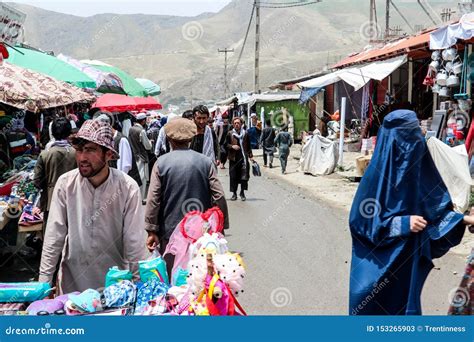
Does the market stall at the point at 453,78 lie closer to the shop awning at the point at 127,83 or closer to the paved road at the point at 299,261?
the paved road at the point at 299,261

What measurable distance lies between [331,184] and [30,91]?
366 inches

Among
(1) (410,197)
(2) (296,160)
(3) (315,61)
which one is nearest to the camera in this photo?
(1) (410,197)

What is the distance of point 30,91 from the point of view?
786 cm

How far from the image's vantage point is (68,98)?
29.8ft

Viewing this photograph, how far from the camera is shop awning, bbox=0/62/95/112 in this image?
24.5ft

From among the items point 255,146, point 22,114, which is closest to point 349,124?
point 255,146

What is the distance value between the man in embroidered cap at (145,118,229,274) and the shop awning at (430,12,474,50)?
682 cm

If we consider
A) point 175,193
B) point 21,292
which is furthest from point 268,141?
point 21,292

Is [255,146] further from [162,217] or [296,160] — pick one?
[162,217]

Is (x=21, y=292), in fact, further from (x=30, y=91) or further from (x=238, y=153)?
(x=238, y=153)

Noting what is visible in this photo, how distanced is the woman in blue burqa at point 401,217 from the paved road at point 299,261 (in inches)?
69.0

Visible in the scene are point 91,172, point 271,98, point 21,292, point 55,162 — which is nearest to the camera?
point 21,292
